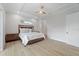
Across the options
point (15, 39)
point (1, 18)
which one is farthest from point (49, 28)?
point (1, 18)

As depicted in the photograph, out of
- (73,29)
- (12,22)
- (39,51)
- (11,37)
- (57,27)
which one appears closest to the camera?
(39,51)

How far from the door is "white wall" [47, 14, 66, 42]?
49cm

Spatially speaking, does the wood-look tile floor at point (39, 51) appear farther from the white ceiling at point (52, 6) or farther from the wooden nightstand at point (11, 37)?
the white ceiling at point (52, 6)

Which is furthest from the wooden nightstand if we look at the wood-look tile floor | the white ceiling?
the white ceiling

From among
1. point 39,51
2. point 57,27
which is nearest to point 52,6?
point 57,27

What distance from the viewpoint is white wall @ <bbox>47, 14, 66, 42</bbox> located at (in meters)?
5.79

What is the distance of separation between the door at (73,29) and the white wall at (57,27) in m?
0.49

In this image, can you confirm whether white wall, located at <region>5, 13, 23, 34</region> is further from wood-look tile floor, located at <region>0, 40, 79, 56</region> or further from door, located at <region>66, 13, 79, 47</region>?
door, located at <region>66, 13, 79, 47</region>

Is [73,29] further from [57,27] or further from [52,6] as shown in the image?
[52,6]

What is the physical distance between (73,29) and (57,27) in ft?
6.04

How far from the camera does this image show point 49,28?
7.70m

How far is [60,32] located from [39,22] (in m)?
3.35

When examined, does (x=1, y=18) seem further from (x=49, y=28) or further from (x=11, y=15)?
(x=49, y=28)

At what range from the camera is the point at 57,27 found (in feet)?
21.2
